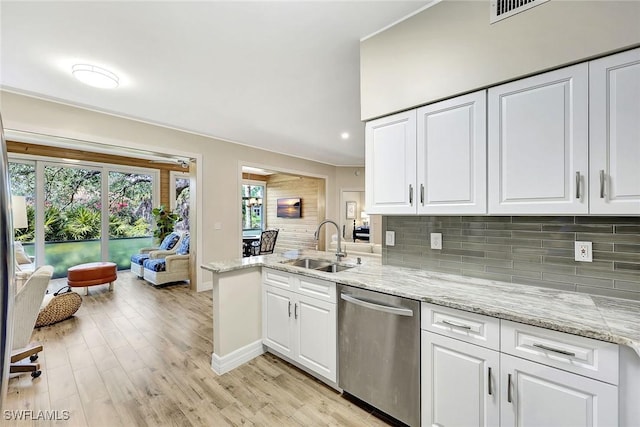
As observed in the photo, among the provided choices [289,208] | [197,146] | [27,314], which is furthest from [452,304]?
[289,208]

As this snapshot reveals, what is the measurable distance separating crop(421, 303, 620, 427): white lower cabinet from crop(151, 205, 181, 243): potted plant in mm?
6134

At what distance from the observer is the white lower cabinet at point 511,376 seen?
3.65 ft

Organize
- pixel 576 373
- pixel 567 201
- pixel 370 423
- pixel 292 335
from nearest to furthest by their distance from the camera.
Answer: pixel 576 373 < pixel 567 201 < pixel 370 423 < pixel 292 335

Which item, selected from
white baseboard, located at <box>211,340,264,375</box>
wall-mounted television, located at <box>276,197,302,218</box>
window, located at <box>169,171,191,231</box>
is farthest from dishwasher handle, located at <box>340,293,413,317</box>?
wall-mounted television, located at <box>276,197,302,218</box>

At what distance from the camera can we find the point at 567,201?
1.39 meters

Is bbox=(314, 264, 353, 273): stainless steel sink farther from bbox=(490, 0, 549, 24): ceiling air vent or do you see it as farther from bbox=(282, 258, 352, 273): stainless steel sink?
bbox=(490, 0, 549, 24): ceiling air vent

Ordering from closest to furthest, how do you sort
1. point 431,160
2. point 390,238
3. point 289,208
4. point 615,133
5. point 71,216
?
point 615,133
point 431,160
point 390,238
point 71,216
point 289,208

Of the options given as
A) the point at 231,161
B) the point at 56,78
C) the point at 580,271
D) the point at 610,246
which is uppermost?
the point at 56,78

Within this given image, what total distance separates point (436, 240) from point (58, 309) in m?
4.36

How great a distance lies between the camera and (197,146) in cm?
458

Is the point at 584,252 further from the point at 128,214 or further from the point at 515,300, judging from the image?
the point at 128,214

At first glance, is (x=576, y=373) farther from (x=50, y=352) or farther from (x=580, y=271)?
(x=50, y=352)

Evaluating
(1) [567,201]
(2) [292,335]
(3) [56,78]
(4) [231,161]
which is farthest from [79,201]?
(1) [567,201]

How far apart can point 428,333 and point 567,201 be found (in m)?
1.00
